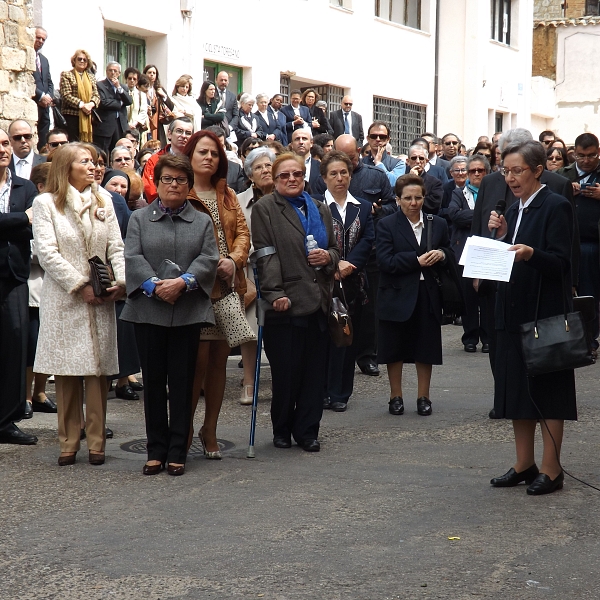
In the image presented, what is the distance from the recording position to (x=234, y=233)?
7684 millimetres

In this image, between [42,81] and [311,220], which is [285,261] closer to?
[311,220]

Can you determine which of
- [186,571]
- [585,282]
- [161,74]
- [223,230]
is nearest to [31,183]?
[223,230]

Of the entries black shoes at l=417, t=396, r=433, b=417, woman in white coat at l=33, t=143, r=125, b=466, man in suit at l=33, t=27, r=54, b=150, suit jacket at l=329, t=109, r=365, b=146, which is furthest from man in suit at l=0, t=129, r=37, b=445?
suit jacket at l=329, t=109, r=365, b=146

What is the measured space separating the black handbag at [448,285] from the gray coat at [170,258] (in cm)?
278

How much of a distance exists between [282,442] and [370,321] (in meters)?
3.21

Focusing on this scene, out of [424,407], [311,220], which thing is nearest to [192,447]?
[311,220]

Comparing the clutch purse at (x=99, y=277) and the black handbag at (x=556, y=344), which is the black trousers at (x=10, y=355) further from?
the black handbag at (x=556, y=344)

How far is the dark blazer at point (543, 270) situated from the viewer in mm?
6609

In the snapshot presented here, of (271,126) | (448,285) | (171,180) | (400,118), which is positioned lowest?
(448,285)

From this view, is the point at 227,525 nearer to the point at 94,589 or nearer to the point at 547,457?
the point at 94,589

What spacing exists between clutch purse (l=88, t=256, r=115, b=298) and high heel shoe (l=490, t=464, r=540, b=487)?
9.03 feet

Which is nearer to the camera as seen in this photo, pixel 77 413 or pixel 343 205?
pixel 77 413

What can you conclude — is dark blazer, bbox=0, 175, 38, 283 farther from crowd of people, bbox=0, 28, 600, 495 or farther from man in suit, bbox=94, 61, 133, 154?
man in suit, bbox=94, 61, 133, 154

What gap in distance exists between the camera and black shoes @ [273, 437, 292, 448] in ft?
26.1
